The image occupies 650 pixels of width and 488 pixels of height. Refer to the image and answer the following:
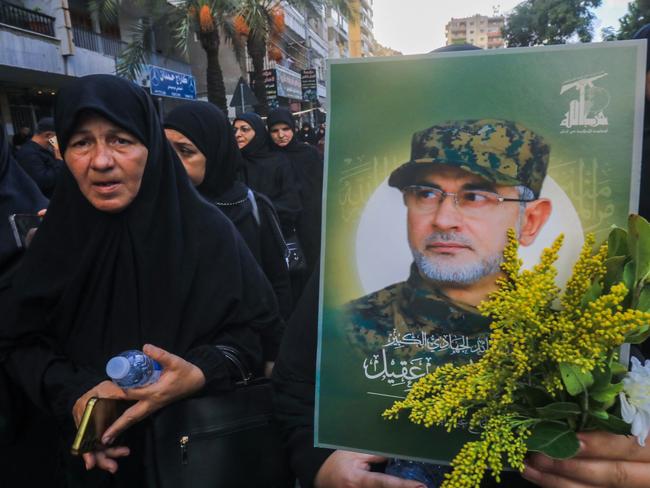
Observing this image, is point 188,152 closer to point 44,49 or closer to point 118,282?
point 118,282

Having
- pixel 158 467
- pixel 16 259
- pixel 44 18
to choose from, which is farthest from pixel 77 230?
pixel 44 18

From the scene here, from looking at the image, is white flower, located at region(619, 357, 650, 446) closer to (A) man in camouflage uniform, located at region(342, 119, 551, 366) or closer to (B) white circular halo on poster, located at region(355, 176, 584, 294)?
(A) man in camouflage uniform, located at region(342, 119, 551, 366)

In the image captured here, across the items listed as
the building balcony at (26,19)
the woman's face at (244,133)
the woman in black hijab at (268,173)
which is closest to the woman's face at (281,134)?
the woman in black hijab at (268,173)

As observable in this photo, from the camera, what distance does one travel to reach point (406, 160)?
0.87 metres

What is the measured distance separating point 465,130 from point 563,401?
44cm

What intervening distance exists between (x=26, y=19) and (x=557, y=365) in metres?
15.7

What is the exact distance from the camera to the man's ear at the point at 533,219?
806mm

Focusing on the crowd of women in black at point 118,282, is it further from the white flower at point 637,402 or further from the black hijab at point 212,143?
the white flower at point 637,402

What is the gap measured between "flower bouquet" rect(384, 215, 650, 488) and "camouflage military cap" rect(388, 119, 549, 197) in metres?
0.13

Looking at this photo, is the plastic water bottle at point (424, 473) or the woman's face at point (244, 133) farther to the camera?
the woman's face at point (244, 133)

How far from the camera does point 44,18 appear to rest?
13461 mm

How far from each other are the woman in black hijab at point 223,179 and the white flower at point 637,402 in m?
2.03

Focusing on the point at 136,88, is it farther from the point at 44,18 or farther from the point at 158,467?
the point at 44,18

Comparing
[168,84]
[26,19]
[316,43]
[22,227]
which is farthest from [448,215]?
[316,43]
